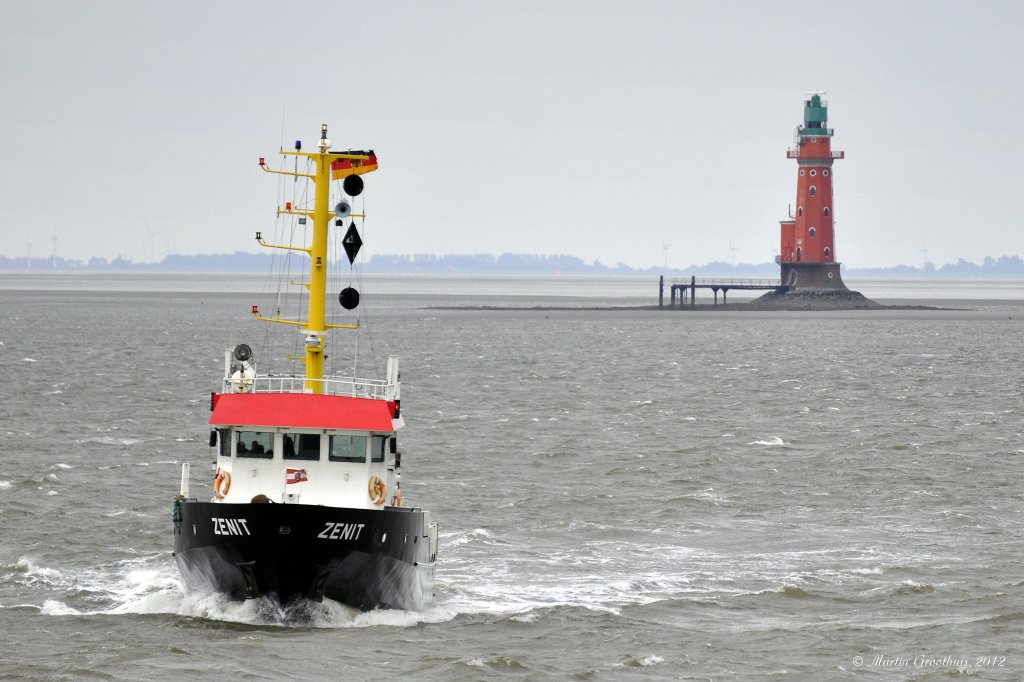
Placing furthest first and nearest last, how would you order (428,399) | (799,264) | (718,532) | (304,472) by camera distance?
(799,264)
(428,399)
(718,532)
(304,472)

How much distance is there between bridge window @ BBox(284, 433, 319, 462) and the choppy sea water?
292 cm

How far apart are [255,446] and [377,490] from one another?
2.51 m

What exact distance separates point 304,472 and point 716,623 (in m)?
8.72

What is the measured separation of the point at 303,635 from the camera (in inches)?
1153

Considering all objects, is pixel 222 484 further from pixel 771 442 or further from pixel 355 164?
pixel 771 442

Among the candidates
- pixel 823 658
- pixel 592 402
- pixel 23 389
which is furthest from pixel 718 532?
pixel 23 389

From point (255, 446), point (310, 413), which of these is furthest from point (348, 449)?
point (255, 446)

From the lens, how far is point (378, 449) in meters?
31.0

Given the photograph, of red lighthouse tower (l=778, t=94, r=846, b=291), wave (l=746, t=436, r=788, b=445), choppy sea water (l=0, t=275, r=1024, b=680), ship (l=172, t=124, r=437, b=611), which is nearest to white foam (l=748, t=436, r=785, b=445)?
wave (l=746, t=436, r=788, b=445)

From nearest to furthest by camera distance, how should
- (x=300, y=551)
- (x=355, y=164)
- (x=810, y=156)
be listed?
(x=300, y=551) → (x=355, y=164) → (x=810, y=156)

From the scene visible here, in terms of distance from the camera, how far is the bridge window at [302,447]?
30719 mm

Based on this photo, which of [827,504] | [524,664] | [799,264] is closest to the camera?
[524,664]

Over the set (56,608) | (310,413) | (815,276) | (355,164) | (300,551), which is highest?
(355,164)

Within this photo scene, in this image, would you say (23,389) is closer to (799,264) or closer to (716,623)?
(716,623)
